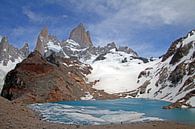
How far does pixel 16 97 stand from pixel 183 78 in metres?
87.3

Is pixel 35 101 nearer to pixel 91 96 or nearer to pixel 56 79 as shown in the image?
pixel 56 79

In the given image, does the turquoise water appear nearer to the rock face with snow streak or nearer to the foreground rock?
the foreground rock

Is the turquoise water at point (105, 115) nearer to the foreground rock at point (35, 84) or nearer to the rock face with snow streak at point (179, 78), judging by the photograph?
the foreground rock at point (35, 84)

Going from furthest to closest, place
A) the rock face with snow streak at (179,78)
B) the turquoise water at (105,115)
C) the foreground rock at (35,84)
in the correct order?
the rock face with snow streak at (179,78)
the foreground rock at (35,84)
the turquoise water at (105,115)

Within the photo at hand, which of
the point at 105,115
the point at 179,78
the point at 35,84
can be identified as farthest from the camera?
the point at 179,78

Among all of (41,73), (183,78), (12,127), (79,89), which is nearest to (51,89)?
(41,73)

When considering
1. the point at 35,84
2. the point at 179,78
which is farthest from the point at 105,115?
the point at 179,78

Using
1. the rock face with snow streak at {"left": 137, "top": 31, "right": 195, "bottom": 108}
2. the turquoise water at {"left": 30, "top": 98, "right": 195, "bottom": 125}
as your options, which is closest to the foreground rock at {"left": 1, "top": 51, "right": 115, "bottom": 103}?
the turquoise water at {"left": 30, "top": 98, "right": 195, "bottom": 125}

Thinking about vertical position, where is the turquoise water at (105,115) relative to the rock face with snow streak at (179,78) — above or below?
Answer: below

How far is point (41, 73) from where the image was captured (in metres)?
142

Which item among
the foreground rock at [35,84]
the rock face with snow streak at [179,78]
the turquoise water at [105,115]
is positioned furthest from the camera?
the rock face with snow streak at [179,78]

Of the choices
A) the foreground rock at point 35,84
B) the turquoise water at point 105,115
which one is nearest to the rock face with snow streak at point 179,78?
the foreground rock at point 35,84

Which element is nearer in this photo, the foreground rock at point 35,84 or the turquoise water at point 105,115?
the turquoise water at point 105,115

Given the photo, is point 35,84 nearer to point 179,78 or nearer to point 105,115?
point 105,115
